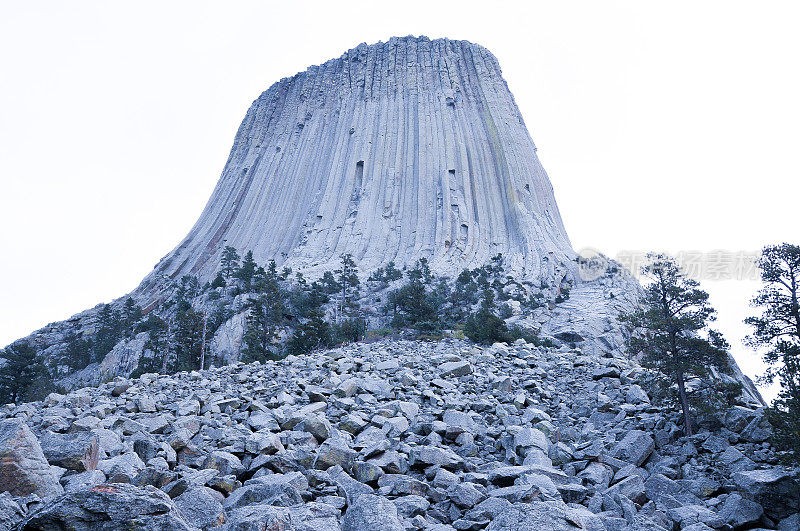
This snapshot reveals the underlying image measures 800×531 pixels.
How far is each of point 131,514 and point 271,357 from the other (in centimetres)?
2551

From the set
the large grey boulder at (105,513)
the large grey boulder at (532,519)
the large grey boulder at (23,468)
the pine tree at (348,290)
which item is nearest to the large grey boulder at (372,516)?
the large grey boulder at (532,519)

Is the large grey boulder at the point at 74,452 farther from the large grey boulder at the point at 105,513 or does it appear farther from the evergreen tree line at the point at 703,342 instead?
the evergreen tree line at the point at 703,342

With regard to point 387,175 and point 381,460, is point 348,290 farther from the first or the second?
point 381,460

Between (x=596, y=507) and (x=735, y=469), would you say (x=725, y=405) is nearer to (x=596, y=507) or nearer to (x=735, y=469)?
(x=735, y=469)

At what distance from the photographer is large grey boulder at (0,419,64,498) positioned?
16.5 ft

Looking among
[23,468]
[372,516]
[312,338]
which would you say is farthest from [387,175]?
[372,516]

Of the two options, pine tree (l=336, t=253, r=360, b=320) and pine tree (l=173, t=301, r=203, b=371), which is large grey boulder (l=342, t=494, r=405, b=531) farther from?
pine tree (l=336, t=253, r=360, b=320)

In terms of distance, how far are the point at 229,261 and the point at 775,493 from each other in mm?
60511

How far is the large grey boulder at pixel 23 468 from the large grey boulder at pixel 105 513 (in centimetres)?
169

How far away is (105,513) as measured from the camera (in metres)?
3.72

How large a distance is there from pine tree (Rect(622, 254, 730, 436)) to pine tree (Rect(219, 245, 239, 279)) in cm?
5101

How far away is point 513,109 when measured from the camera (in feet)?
256

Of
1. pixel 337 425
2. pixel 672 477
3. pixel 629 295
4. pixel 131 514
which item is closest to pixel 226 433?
pixel 337 425

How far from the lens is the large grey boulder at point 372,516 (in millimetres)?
4867
